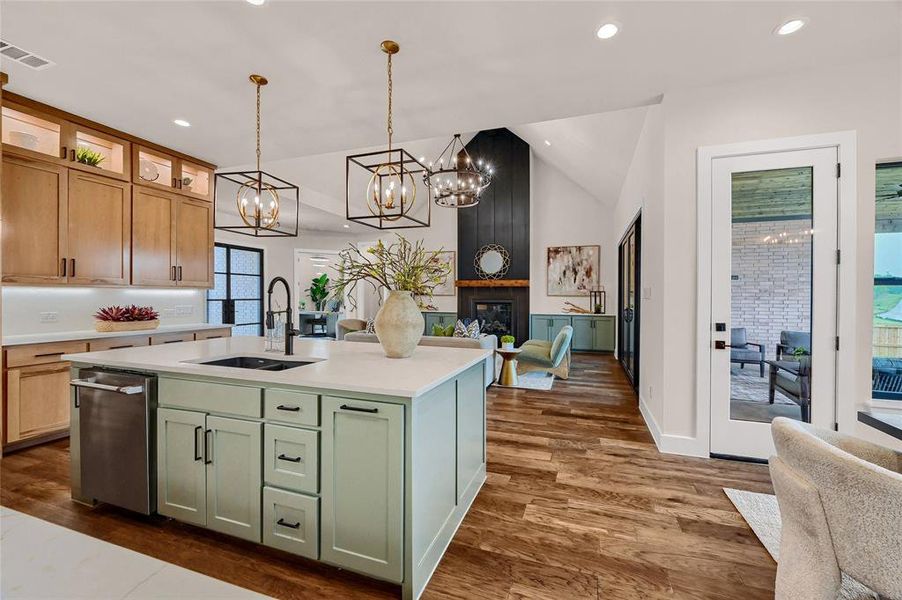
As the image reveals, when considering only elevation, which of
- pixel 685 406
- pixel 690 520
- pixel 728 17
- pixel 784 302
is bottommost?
pixel 690 520

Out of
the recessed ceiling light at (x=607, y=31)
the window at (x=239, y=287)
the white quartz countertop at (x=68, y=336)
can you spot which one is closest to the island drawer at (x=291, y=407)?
the recessed ceiling light at (x=607, y=31)

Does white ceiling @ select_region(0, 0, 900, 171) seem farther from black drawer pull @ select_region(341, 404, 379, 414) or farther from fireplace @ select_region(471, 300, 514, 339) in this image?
fireplace @ select_region(471, 300, 514, 339)

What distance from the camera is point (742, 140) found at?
2.94m

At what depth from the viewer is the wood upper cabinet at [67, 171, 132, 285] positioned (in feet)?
11.8

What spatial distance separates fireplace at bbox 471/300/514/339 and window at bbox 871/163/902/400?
19.7 feet

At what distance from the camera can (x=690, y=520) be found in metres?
2.20

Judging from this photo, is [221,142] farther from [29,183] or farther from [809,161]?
[809,161]

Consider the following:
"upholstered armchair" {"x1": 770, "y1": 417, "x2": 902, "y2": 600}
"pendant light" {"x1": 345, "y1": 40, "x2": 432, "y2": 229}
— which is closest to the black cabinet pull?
"pendant light" {"x1": 345, "y1": 40, "x2": 432, "y2": 229}

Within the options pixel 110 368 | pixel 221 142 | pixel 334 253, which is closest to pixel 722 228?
pixel 110 368

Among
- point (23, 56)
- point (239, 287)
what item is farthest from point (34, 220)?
point (239, 287)

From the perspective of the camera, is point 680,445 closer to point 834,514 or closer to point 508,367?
point 834,514

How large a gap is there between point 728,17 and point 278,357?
11.0 feet

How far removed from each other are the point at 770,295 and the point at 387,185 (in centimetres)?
294

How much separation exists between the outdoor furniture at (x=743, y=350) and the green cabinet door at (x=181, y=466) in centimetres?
355
